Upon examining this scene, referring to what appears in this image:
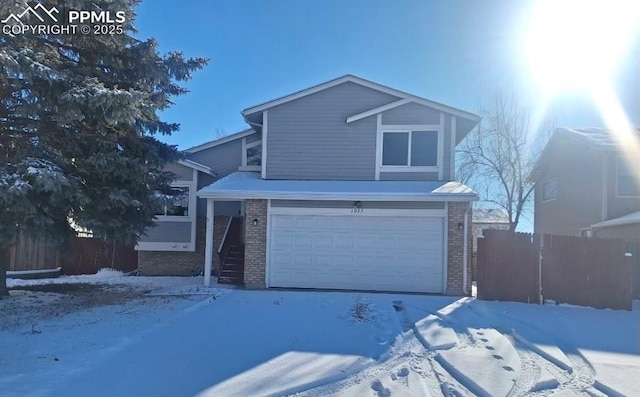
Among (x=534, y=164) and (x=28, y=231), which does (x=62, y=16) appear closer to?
(x=28, y=231)

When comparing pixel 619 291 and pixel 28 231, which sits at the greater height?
pixel 28 231

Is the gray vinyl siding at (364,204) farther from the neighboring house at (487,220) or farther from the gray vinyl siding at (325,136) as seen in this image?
the neighboring house at (487,220)

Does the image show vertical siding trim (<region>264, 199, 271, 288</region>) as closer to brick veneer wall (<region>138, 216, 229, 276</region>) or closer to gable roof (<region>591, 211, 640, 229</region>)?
brick veneer wall (<region>138, 216, 229, 276</region>)

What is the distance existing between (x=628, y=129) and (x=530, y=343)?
14723mm

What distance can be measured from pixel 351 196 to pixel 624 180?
10.1 m

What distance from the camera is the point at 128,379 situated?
5.05 metres

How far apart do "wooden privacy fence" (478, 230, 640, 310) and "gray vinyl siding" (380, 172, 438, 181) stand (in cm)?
301

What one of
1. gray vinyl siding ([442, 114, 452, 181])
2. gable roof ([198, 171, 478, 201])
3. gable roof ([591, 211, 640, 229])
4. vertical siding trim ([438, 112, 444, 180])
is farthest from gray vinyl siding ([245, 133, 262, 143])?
gable roof ([591, 211, 640, 229])

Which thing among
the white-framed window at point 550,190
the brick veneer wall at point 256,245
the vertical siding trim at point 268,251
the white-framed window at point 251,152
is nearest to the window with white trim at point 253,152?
the white-framed window at point 251,152

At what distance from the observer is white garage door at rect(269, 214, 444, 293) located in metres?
12.5

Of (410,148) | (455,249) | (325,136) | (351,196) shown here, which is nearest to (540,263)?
(455,249)

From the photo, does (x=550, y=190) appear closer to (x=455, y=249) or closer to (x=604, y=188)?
(x=604, y=188)

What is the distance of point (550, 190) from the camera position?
2053cm

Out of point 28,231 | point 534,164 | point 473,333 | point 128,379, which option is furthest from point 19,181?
point 534,164
